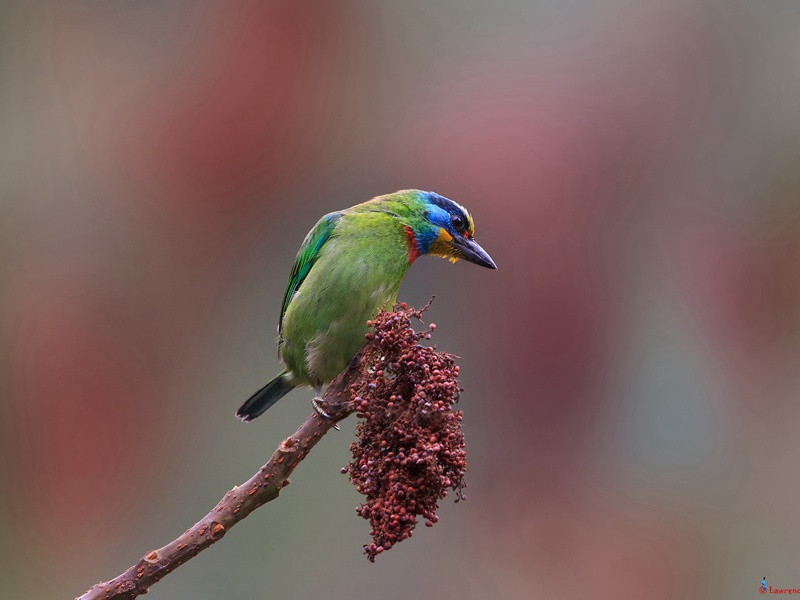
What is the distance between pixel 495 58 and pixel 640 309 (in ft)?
7.65

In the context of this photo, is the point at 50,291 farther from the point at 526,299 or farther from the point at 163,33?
the point at 526,299

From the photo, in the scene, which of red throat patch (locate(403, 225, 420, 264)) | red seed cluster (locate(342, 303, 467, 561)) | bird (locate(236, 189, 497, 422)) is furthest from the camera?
red throat patch (locate(403, 225, 420, 264))

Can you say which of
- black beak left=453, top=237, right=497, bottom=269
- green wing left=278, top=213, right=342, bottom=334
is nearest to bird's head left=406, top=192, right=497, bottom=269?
black beak left=453, top=237, right=497, bottom=269

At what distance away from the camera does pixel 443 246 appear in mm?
4125

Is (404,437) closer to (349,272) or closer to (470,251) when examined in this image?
(349,272)

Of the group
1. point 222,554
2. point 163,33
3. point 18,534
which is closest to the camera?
point 222,554

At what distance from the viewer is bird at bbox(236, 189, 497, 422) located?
12.4 ft

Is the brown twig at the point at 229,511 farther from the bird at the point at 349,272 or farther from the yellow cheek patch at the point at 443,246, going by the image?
the yellow cheek patch at the point at 443,246

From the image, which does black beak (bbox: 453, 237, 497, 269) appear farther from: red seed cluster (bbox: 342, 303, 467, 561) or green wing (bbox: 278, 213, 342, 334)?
red seed cluster (bbox: 342, 303, 467, 561)

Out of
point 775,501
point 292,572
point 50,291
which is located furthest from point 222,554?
point 775,501

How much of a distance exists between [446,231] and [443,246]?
0.07m

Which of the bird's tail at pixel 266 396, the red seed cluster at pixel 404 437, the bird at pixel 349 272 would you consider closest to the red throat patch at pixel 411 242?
the bird at pixel 349 272

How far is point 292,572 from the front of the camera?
6.91m

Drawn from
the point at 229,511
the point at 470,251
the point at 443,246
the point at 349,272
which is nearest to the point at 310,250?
the point at 349,272
